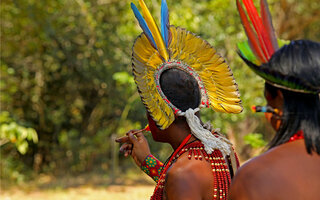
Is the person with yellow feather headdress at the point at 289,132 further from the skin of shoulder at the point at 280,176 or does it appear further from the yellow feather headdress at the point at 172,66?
the yellow feather headdress at the point at 172,66

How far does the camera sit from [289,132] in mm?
1905

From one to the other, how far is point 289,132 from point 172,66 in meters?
1.19

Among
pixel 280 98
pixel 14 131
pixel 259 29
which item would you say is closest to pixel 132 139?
pixel 259 29

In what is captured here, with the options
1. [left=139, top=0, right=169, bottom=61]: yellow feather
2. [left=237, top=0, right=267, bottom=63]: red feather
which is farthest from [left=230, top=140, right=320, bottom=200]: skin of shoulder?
[left=139, top=0, right=169, bottom=61]: yellow feather

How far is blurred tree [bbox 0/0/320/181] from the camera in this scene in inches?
350

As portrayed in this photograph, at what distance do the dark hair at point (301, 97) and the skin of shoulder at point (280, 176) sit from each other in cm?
5

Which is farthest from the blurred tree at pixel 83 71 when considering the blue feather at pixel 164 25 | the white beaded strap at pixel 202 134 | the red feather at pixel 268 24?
the red feather at pixel 268 24

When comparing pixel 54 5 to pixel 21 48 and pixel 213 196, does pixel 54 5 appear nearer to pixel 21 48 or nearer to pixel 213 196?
pixel 21 48

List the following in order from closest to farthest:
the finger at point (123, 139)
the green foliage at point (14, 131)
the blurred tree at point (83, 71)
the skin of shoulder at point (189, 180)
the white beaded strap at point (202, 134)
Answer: the skin of shoulder at point (189, 180) → the white beaded strap at point (202, 134) → the finger at point (123, 139) → the green foliage at point (14, 131) → the blurred tree at point (83, 71)

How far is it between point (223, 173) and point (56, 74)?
27.1 feet

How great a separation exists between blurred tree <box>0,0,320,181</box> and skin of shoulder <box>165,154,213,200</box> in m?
5.32

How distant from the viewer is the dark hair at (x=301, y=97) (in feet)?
6.14

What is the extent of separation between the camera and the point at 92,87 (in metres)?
10.7

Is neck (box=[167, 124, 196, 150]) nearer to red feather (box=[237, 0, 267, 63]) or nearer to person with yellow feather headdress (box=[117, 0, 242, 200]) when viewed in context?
person with yellow feather headdress (box=[117, 0, 242, 200])
